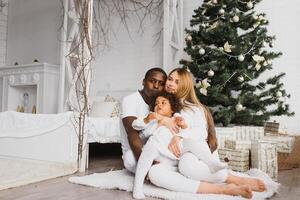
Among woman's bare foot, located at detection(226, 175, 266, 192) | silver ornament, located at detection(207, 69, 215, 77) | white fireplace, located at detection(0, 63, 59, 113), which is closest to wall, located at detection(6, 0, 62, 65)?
white fireplace, located at detection(0, 63, 59, 113)

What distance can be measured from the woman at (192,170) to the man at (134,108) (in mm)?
157

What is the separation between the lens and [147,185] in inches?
76.0

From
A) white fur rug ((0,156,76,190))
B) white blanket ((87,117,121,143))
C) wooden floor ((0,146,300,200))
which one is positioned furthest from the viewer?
white blanket ((87,117,121,143))

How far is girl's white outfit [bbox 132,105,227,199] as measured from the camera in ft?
5.74

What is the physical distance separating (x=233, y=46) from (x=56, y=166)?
2.03 meters

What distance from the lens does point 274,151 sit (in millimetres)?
2465

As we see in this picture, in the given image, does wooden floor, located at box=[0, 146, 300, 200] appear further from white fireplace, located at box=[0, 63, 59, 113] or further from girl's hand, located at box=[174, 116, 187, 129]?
white fireplace, located at box=[0, 63, 59, 113]

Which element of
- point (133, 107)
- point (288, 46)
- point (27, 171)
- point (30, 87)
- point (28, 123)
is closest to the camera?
point (133, 107)

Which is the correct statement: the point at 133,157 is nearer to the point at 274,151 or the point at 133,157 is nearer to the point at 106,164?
the point at 106,164

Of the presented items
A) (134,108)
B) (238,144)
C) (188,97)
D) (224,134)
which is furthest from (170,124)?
(224,134)

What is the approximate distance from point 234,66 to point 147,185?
67.3 inches

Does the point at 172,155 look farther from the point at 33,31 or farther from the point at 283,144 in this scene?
the point at 33,31

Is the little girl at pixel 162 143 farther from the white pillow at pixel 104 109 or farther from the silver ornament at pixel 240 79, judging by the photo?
the white pillow at pixel 104 109

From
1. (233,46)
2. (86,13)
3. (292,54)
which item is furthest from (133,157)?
(292,54)
